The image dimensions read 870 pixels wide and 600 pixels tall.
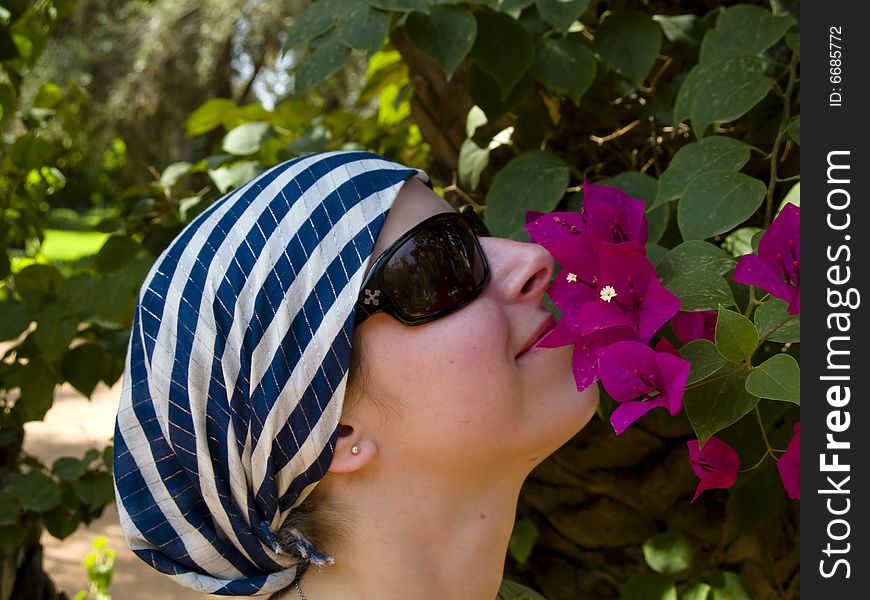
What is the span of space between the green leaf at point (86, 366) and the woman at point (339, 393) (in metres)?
0.85

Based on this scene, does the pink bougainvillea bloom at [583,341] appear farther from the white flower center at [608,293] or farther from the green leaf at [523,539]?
the green leaf at [523,539]

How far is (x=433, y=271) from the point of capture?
98cm

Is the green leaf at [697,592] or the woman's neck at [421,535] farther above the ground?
the woman's neck at [421,535]

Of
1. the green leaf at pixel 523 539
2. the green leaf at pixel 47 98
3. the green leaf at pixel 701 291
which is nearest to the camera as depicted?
the green leaf at pixel 701 291

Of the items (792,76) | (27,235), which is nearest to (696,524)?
(792,76)

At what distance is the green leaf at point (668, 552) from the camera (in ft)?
5.24

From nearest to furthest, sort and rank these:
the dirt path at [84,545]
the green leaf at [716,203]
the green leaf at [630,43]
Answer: the green leaf at [716,203] < the green leaf at [630,43] < the dirt path at [84,545]

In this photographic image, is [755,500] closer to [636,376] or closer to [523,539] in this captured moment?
[523,539]

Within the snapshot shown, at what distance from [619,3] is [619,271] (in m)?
0.81

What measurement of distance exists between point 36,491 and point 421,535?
1206 mm

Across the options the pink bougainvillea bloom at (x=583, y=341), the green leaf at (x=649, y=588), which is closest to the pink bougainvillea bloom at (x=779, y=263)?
the pink bougainvillea bloom at (x=583, y=341)

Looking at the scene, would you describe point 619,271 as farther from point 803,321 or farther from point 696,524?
point 696,524

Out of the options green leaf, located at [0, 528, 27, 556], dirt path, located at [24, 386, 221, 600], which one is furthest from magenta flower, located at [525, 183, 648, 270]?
dirt path, located at [24, 386, 221, 600]

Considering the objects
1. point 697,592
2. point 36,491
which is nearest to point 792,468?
point 697,592
